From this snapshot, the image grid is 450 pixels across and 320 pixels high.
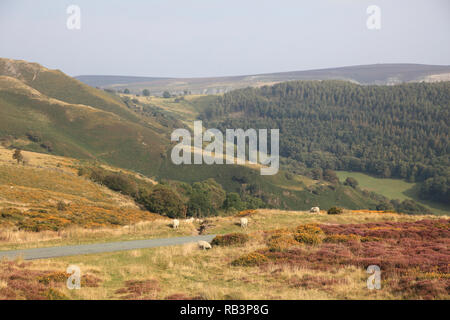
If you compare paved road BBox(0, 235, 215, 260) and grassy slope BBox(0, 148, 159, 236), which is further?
grassy slope BBox(0, 148, 159, 236)

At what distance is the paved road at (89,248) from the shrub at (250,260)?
7.85 m

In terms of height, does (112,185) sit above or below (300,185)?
above

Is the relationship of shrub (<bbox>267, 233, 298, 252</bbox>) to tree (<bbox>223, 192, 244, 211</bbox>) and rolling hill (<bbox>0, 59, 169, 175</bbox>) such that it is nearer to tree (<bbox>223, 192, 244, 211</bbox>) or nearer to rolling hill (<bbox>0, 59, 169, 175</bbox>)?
tree (<bbox>223, 192, 244, 211</bbox>)

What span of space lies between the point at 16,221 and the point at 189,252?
16.6 m

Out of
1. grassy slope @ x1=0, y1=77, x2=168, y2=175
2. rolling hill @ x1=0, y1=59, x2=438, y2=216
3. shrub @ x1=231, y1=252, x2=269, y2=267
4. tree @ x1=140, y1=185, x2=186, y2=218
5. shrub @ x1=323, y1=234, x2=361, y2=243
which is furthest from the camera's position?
rolling hill @ x1=0, y1=59, x2=438, y2=216

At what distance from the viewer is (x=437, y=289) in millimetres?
12789

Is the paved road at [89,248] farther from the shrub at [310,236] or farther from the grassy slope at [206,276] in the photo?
the shrub at [310,236]

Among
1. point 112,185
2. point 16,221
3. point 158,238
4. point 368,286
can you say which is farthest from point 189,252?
point 112,185

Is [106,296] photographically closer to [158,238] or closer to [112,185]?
[158,238]

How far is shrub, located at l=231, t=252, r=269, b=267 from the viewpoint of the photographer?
1939 cm

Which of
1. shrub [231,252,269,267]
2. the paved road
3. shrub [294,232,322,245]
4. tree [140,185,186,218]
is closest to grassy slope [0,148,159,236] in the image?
the paved road

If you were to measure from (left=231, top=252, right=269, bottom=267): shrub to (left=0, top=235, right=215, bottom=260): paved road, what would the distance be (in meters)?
7.85
